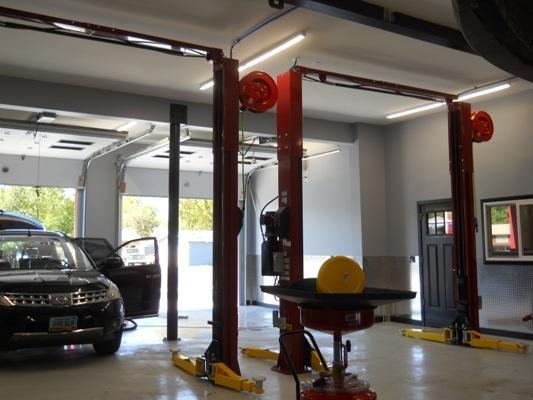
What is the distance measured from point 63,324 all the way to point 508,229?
6283mm

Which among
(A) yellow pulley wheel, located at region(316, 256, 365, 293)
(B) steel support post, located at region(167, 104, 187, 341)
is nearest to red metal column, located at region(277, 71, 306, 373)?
(B) steel support post, located at region(167, 104, 187, 341)

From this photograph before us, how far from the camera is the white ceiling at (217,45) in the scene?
5574 mm

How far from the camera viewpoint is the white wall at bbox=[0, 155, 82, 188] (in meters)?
12.0

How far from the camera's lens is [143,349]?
23.6 feet

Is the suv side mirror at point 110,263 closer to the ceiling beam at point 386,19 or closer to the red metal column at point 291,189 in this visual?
the red metal column at point 291,189

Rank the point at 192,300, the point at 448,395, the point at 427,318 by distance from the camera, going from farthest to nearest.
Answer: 1. the point at 192,300
2. the point at 427,318
3. the point at 448,395

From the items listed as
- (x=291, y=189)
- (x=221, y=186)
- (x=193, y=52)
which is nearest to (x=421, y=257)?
(x=291, y=189)

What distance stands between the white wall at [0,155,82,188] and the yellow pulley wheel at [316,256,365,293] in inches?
421

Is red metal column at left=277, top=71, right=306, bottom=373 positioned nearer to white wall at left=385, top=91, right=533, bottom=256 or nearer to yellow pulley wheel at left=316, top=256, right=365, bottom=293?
yellow pulley wheel at left=316, top=256, right=365, bottom=293

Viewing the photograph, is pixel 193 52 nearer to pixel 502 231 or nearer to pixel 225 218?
pixel 225 218

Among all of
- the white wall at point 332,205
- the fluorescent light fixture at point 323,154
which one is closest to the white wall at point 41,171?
the fluorescent light fixture at point 323,154

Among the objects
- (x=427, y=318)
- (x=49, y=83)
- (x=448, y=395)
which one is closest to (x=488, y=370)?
(x=448, y=395)

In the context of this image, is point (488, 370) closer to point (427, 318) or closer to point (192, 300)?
point (427, 318)

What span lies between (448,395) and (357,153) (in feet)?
20.0
